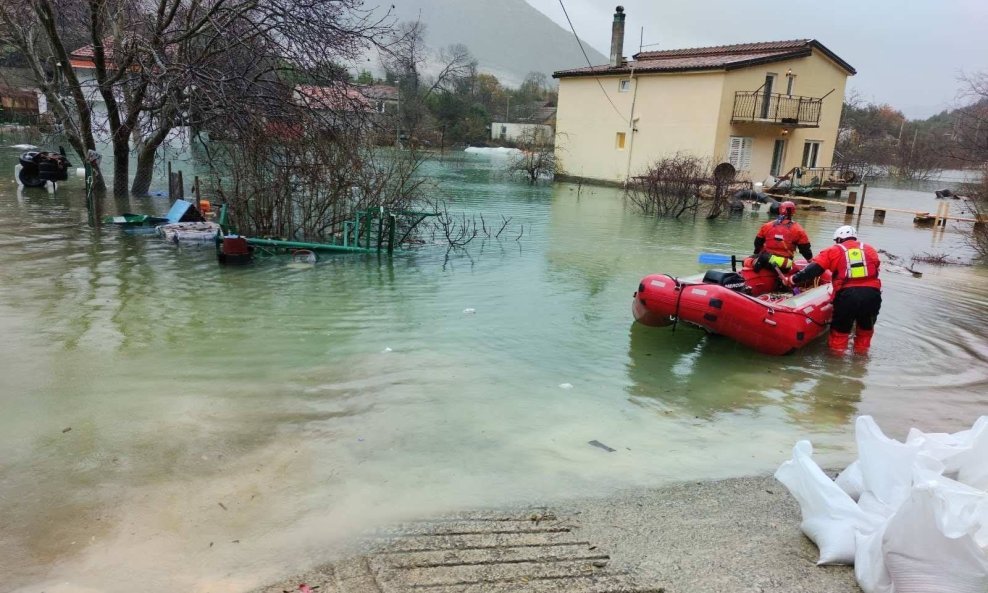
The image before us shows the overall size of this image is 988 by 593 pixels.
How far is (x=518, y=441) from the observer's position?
209 inches

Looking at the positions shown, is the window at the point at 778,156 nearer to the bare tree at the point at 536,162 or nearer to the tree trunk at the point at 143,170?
the bare tree at the point at 536,162

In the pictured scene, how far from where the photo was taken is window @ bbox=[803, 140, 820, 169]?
35316mm

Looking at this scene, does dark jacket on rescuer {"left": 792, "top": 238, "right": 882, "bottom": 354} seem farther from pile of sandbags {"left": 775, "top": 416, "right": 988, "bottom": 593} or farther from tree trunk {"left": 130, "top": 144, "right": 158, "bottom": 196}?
tree trunk {"left": 130, "top": 144, "right": 158, "bottom": 196}

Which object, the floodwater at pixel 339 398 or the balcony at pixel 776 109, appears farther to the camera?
the balcony at pixel 776 109

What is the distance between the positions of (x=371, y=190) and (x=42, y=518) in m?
9.57

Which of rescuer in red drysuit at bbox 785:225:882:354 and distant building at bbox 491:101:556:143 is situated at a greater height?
distant building at bbox 491:101:556:143

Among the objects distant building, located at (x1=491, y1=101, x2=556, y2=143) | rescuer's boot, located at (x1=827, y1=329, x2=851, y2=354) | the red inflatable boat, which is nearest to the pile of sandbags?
the red inflatable boat

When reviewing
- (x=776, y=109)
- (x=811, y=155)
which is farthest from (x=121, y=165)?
(x=811, y=155)

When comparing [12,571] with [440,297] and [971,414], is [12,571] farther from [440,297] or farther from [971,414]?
[971,414]

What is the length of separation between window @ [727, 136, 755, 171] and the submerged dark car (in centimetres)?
2707

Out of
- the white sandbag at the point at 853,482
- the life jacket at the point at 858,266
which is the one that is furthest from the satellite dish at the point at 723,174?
the white sandbag at the point at 853,482

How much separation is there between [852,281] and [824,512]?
207 inches

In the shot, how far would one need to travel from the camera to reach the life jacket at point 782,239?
9438mm

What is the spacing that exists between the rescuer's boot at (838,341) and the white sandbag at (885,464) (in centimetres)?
497
